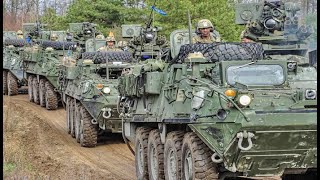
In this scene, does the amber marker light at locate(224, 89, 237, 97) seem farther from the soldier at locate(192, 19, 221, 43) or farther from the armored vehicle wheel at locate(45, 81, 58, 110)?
the armored vehicle wheel at locate(45, 81, 58, 110)

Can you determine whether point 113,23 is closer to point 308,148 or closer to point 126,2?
point 126,2

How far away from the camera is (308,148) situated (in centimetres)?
732

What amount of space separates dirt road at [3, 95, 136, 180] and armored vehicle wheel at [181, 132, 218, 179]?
7.90 ft

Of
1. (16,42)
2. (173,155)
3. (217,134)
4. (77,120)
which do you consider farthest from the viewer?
(16,42)

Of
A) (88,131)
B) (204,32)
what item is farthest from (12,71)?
(204,32)

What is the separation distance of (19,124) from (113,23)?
15.7m

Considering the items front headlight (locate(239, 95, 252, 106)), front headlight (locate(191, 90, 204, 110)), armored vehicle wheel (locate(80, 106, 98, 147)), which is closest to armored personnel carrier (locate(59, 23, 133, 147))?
armored vehicle wheel (locate(80, 106, 98, 147))

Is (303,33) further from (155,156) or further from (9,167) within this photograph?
(9,167)

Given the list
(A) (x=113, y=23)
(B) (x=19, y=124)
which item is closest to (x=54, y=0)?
(A) (x=113, y=23)

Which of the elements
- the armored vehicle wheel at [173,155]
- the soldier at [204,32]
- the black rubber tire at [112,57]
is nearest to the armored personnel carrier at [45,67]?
the black rubber tire at [112,57]

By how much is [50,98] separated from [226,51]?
39.1ft

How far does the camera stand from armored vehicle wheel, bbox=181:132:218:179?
299 inches

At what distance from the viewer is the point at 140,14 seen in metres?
28.9

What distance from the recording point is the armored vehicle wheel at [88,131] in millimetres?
13930
